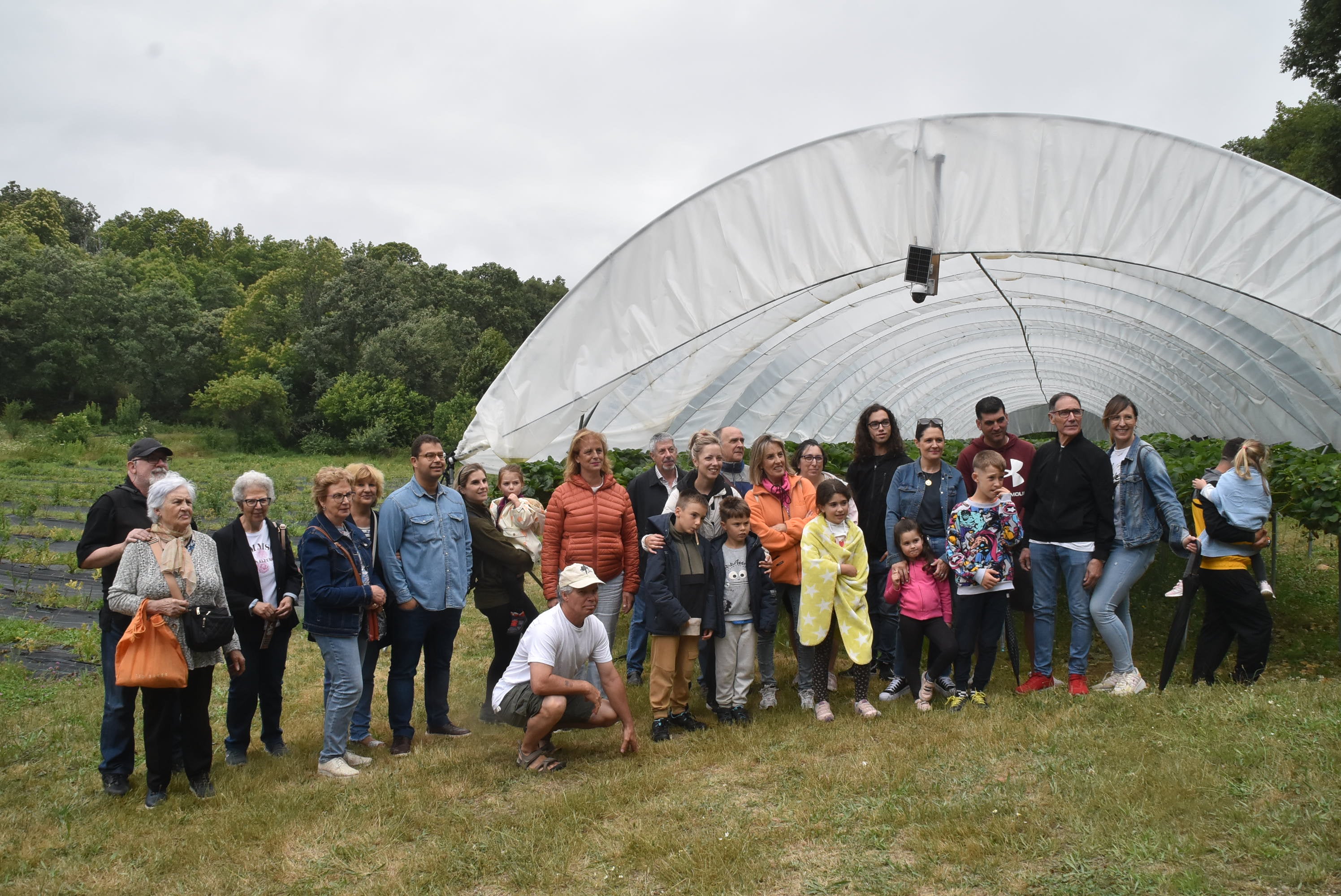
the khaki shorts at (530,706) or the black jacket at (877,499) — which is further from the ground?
the black jacket at (877,499)

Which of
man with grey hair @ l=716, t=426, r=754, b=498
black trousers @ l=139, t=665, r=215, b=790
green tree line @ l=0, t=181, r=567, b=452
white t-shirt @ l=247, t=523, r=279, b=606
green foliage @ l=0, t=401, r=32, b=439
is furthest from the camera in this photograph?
green tree line @ l=0, t=181, r=567, b=452

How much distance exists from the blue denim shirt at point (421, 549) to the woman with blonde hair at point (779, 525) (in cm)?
174

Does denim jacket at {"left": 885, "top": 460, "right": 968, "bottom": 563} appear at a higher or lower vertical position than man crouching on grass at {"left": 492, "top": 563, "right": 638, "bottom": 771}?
higher

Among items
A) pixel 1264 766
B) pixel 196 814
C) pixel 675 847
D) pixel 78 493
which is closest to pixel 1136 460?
pixel 1264 766

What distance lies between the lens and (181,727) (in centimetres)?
485

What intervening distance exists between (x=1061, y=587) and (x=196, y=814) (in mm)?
7717

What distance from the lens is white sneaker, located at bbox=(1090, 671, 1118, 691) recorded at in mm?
5782

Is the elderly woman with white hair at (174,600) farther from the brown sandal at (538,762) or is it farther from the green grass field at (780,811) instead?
the brown sandal at (538,762)

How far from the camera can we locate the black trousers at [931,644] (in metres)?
5.60

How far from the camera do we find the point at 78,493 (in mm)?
21953

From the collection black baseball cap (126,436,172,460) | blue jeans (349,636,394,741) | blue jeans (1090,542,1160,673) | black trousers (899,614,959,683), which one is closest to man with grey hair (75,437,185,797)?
black baseball cap (126,436,172,460)

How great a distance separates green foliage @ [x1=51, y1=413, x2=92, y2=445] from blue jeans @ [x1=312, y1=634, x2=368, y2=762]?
122 ft

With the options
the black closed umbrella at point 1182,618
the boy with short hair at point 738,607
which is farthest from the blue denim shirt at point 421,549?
the black closed umbrella at point 1182,618

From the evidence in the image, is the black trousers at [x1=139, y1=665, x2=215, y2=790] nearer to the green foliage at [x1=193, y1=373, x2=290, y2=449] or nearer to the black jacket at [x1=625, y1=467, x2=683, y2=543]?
the black jacket at [x1=625, y1=467, x2=683, y2=543]
